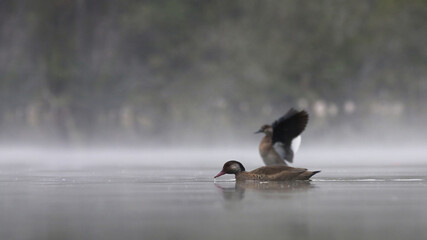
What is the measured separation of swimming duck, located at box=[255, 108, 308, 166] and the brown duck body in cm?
134

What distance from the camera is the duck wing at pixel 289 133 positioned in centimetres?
1325

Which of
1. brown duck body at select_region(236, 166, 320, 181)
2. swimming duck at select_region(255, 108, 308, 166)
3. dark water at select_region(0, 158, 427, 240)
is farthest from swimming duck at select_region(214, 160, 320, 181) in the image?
swimming duck at select_region(255, 108, 308, 166)

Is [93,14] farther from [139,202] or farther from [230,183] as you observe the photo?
[139,202]

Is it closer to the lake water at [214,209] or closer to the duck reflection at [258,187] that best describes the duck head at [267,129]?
the lake water at [214,209]

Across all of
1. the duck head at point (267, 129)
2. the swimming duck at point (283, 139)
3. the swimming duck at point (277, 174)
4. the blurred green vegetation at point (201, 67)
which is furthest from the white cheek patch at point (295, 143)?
the blurred green vegetation at point (201, 67)

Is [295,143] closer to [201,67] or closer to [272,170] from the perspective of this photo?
[272,170]

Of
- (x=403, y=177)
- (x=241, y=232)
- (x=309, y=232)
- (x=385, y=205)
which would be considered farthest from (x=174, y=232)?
(x=403, y=177)

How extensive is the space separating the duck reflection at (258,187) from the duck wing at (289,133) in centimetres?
149

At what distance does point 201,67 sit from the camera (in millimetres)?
40312

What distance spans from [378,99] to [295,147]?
25959 millimetres

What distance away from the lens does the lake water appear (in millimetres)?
6625

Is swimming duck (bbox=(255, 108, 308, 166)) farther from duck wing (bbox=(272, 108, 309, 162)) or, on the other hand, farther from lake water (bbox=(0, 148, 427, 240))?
lake water (bbox=(0, 148, 427, 240))

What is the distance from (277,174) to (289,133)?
5.61 feet

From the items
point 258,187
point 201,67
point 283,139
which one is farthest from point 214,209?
point 201,67
